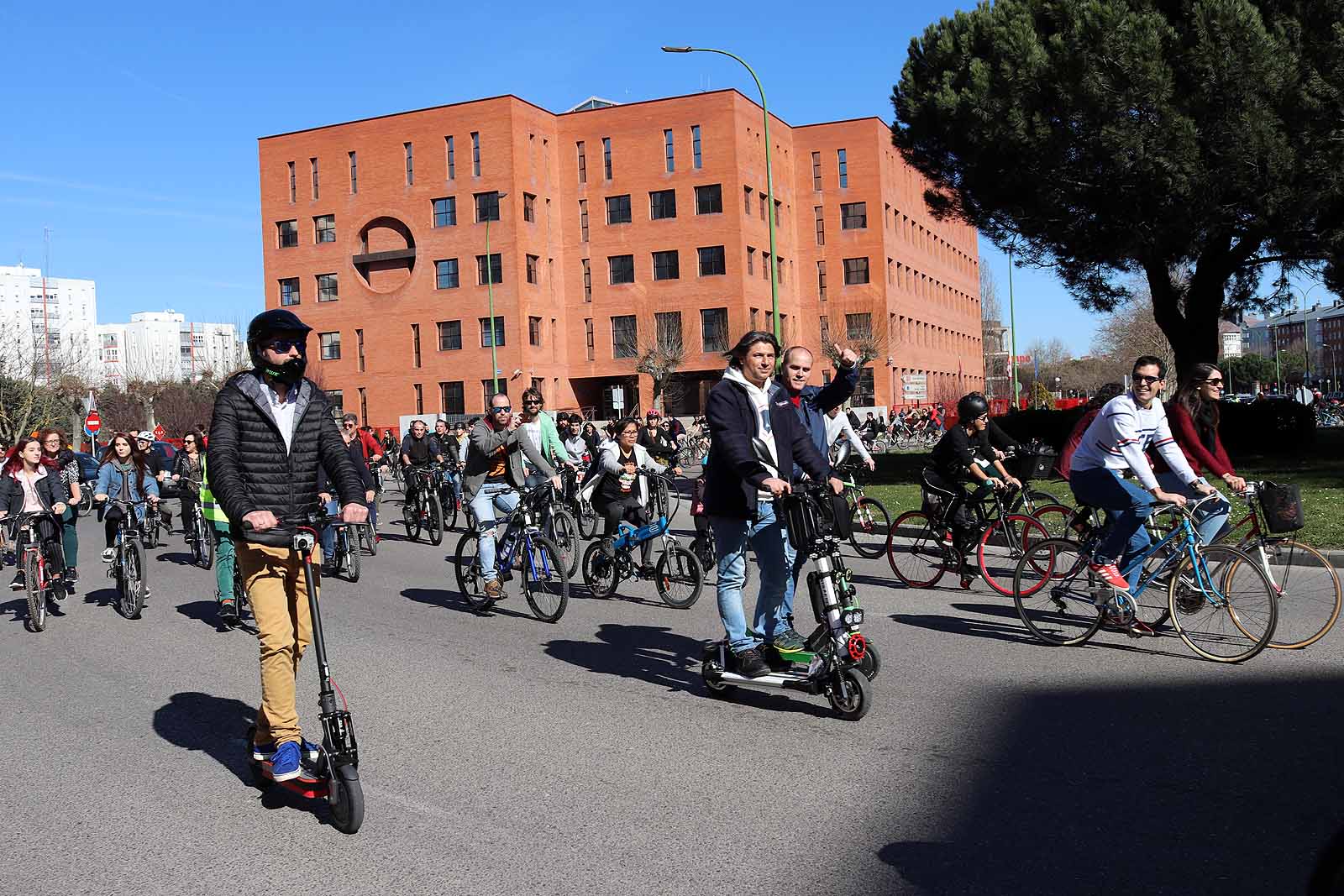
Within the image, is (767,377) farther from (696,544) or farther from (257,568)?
(696,544)

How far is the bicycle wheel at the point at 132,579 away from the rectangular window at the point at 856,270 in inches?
2176

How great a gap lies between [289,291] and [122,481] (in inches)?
2125

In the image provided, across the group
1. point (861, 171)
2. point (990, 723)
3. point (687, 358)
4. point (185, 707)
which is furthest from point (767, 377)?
point (861, 171)

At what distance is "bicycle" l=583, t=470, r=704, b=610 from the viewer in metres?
9.92

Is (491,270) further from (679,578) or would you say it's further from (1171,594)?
(1171,594)

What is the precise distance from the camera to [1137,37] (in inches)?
780

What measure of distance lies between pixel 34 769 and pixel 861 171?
6095cm

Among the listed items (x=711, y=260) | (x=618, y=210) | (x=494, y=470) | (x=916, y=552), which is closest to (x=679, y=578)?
(x=494, y=470)

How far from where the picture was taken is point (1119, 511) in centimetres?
756

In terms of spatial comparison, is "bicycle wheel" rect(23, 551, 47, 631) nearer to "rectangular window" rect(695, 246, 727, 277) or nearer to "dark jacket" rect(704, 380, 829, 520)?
"dark jacket" rect(704, 380, 829, 520)

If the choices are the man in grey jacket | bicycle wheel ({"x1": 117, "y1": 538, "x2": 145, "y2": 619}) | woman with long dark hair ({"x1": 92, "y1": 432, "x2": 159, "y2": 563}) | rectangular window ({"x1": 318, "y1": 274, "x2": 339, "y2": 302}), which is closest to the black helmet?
the man in grey jacket

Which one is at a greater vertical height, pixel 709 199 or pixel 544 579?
pixel 709 199

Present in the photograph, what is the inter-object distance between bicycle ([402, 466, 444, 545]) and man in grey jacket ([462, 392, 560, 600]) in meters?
7.12

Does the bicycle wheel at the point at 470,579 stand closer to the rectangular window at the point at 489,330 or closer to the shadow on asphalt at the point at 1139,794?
the shadow on asphalt at the point at 1139,794
